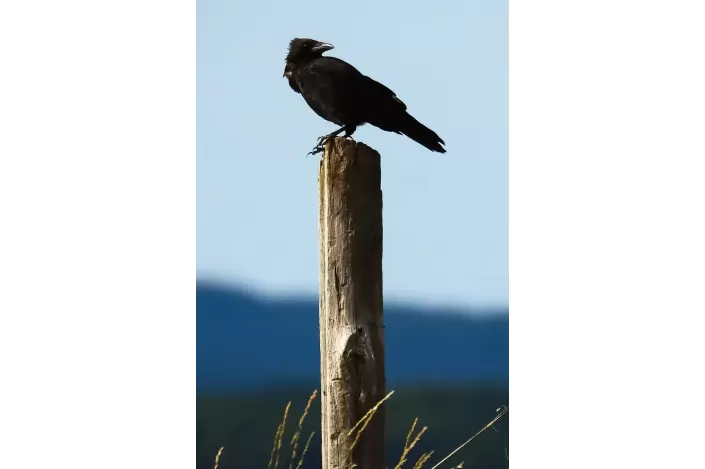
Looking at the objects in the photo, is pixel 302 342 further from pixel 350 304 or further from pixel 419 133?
pixel 350 304

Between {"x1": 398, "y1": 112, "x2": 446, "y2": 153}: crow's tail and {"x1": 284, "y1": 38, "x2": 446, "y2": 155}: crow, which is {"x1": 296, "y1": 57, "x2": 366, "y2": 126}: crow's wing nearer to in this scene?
{"x1": 284, "y1": 38, "x2": 446, "y2": 155}: crow

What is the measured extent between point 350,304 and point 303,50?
1399 mm

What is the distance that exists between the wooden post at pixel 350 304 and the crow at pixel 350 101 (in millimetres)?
823

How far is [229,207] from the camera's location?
2.96 meters

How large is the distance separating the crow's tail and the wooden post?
3.02ft

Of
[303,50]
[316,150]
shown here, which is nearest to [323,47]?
[303,50]

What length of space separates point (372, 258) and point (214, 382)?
1404mm

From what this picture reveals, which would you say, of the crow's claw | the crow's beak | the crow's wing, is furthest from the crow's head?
the crow's claw

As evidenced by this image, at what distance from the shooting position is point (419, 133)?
107 inches

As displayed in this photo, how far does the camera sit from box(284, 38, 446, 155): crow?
2637 millimetres

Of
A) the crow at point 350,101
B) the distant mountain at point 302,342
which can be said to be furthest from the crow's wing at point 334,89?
the distant mountain at point 302,342
